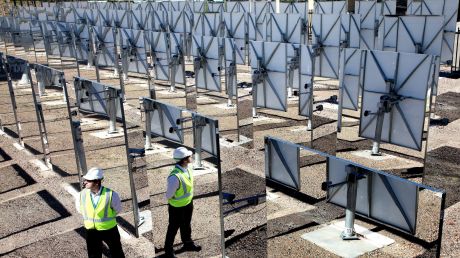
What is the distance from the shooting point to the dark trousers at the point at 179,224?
8.85 m

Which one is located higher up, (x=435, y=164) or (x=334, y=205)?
(x=334, y=205)

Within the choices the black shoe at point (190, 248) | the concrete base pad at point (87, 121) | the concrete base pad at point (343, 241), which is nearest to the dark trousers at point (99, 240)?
the black shoe at point (190, 248)

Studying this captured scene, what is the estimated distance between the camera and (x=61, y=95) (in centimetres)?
1334

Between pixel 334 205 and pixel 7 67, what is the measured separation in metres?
13.4

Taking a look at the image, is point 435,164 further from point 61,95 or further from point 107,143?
point 61,95

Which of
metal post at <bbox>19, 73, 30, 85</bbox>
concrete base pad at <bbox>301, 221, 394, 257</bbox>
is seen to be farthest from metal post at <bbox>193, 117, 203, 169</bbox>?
metal post at <bbox>19, 73, 30, 85</bbox>

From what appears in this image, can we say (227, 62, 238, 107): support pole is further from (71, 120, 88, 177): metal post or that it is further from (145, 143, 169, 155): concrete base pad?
(145, 143, 169, 155): concrete base pad

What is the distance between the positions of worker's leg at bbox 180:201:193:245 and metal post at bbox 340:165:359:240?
286cm

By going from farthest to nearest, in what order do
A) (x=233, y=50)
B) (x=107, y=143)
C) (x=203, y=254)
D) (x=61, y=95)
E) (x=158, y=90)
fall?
(x=158, y=90), (x=233, y=50), (x=61, y=95), (x=107, y=143), (x=203, y=254)

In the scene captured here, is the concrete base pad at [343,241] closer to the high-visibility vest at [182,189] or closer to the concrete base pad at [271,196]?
the concrete base pad at [271,196]

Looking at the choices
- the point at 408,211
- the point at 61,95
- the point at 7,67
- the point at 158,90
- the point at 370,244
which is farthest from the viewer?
the point at 158,90

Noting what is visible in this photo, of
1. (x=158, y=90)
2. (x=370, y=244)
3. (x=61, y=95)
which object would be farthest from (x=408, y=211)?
(x=158, y=90)

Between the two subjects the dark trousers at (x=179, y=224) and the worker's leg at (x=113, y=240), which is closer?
the worker's leg at (x=113, y=240)

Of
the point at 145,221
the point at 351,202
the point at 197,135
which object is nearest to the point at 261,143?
the point at 145,221
